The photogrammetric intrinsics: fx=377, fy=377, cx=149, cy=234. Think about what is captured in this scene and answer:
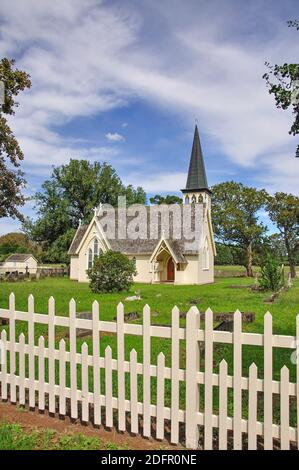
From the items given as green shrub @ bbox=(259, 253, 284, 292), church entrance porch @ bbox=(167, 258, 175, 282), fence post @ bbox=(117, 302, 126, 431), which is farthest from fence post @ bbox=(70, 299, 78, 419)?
church entrance porch @ bbox=(167, 258, 175, 282)

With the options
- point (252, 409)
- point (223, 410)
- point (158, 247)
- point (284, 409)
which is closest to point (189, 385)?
A: point (223, 410)

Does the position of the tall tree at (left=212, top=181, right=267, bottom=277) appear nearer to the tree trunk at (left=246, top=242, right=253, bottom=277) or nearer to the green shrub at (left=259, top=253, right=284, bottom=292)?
the tree trunk at (left=246, top=242, right=253, bottom=277)

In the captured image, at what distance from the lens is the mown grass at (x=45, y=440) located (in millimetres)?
4145

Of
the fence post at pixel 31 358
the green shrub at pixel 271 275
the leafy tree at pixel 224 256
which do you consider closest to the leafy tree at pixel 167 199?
the leafy tree at pixel 224 256

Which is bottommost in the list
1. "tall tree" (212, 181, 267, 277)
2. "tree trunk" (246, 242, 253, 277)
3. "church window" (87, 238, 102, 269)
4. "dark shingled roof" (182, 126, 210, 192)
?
"tree trunk" (246, 242, 253, 277)

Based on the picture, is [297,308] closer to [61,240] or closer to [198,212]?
[198,212]

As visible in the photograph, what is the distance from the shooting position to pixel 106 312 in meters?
13.7

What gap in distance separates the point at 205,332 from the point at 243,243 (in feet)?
165

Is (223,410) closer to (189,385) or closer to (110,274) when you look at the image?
(189,385)

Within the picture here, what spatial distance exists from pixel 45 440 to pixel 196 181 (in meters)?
45.4

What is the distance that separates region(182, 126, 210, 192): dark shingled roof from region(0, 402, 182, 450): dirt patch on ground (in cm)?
4364

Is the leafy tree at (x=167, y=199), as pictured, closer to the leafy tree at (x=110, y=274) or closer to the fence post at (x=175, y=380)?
the leafy tree at (x=110, y=274)

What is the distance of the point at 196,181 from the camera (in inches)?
1898

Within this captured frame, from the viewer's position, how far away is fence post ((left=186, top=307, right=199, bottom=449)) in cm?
411
